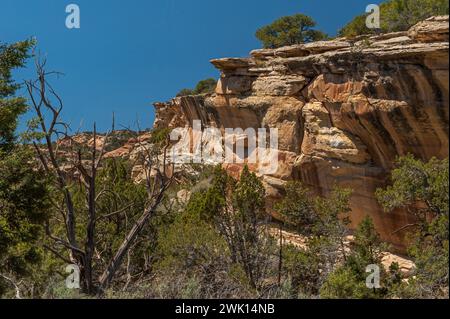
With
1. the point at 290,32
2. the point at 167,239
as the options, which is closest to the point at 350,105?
the point at 167,239

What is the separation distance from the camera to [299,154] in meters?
19.3

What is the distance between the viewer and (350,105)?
16.4m

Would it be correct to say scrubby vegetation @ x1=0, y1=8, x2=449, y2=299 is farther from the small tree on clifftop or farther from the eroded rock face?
the small tree on clifftop

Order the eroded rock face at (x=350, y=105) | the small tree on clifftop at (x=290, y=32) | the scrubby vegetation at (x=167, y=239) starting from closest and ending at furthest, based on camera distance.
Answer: the scrubby vegetation at (x=167, y=239)
the eroded rock face at (x=350, y=105)
the small tree on clifftop at (x=290, y=32)

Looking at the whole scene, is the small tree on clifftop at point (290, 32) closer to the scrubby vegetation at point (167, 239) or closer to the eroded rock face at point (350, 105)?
the eroded rock face at point (350, 105)

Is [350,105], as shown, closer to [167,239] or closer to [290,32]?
[167,239]

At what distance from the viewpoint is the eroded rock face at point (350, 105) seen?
14.1 metres

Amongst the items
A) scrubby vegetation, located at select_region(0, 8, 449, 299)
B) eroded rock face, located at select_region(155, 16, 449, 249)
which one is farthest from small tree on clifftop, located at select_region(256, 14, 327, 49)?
scrubby vegetation, located at select_region(0, 8, 449, 299)

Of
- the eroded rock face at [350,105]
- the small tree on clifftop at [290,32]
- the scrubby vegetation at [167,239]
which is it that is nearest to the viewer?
the scrubby vegetation at [167,239]

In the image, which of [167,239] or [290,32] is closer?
[167,239]

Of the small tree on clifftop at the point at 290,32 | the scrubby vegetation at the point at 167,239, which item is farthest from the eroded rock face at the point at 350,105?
the small tree on clifftop at the point at 290,32

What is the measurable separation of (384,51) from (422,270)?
360 inches

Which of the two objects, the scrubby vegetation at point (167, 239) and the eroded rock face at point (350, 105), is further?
the eroded rock face at point (350, 105)
